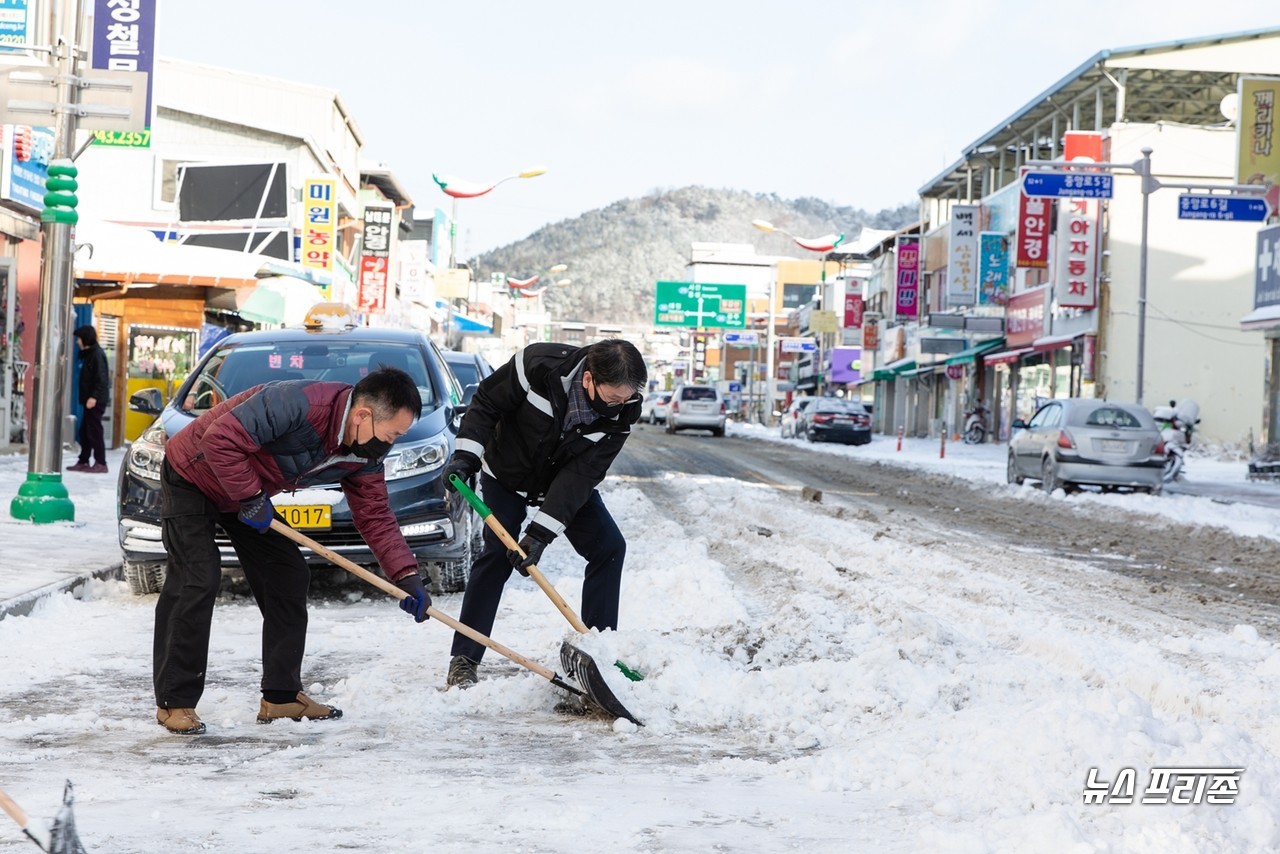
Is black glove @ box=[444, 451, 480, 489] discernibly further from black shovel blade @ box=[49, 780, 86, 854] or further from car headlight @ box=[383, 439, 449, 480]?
black shovel blade @ box=[49, 780, 86, 854]

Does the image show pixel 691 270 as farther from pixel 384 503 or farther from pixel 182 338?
pixel 384 503

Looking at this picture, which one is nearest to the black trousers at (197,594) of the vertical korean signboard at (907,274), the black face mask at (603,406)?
the black face mask at (603,406)

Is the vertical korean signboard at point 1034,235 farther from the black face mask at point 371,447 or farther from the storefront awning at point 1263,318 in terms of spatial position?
the black face mask at point 371,447

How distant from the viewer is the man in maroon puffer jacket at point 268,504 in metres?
4.77

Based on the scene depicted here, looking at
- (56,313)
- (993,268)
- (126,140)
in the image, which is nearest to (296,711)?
(56,313)

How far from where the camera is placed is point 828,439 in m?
39.4

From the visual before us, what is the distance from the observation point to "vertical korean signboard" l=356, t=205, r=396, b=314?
1970 inches

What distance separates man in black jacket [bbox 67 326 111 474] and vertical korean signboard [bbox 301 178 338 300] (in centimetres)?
2155

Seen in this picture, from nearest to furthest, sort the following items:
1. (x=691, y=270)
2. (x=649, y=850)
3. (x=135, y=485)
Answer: (x=649, y=850), (x=135, y=485), (x=691, y=270)

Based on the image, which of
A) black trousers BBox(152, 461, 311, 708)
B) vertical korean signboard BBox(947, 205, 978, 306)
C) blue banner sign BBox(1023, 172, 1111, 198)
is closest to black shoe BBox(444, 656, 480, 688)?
black trousers BBox(152, 461, 311, 708)

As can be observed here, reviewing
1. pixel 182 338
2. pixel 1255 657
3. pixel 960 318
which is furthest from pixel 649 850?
pixel 960 318

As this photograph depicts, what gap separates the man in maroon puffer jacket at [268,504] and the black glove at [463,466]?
401mm

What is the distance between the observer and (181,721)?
4906 mm

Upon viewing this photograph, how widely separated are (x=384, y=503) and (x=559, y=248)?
180 metres
